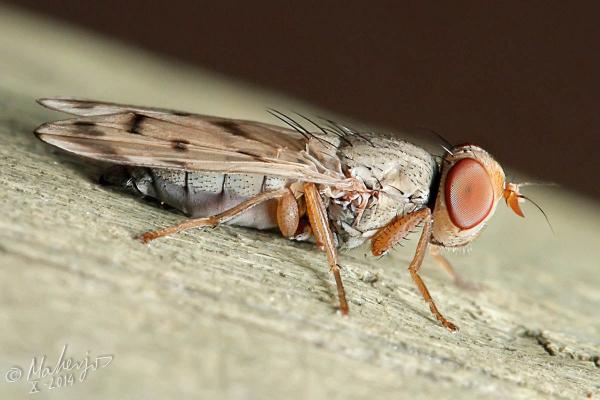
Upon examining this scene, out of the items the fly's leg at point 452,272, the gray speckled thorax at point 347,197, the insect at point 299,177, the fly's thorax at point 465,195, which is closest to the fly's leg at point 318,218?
the insect at point 299,177

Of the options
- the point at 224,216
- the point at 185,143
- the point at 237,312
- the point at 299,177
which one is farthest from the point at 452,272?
the point at 237,312

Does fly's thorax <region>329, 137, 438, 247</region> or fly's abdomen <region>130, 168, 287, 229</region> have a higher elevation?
fly's thorax <region>329, 137, 438, 247</region>

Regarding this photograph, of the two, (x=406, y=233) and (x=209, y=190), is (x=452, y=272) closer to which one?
(x=406, y=233)

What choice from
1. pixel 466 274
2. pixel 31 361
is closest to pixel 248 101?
pixel 466 274

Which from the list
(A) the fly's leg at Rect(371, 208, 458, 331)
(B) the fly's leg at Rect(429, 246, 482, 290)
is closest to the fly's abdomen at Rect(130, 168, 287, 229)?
(A) the fly's leg at Rect(371, 208, 458, 331)

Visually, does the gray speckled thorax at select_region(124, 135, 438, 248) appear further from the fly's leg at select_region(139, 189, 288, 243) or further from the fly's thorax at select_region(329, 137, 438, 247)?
the fly's leg at select_region(139, 189, 288, 243)

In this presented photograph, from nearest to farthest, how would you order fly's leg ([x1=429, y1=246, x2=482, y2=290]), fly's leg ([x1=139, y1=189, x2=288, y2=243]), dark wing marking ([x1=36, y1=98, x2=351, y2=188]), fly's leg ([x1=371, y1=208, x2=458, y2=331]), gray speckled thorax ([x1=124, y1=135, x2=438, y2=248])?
fly's leg ([x1=139, y1=189, x2=288, y2=243]) → dark wing marking ([x1=36, y1=98, x2=351, y2=188]) → fly's leg ([x1=371, y1=208, x2=458, y2=331]) → gray speckled thorax ([x1=124, y1=135, x2=438, y2=248]) → fly's leg ([x1=429, y1=246, x2=482, y2=290])

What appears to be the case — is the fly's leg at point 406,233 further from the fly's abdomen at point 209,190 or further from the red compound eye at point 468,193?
the fly's abdomen at point 209,190
